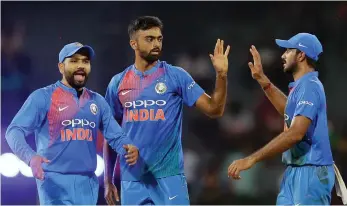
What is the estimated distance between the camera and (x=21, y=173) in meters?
8.78

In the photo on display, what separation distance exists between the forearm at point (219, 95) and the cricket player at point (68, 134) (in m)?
0.68

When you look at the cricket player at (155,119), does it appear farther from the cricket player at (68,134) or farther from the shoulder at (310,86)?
the shoulder at (310,86)

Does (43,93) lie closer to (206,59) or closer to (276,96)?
(276,96)

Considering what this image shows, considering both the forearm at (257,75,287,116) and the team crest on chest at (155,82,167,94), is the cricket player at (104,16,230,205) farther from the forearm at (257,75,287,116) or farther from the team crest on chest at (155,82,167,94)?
the forearm at (257,75,287,116)

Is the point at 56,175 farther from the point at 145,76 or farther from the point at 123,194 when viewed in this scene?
the point at 145,76

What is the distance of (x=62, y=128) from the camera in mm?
5551

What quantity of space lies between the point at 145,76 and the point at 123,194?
96 centimetres

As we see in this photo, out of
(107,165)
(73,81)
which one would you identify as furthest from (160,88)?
(107,165)

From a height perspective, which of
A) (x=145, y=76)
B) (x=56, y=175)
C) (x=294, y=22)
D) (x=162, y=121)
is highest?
(x=294, y=22)

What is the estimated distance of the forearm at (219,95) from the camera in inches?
220

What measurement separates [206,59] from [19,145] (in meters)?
4.58

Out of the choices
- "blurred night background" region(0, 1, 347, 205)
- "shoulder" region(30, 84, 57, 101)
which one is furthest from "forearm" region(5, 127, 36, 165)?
"blurred night background" region(0, 1, 347, 205)

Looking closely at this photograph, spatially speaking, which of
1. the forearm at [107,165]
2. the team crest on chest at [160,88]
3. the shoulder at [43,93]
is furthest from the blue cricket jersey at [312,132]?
the shoulder at [43,93]

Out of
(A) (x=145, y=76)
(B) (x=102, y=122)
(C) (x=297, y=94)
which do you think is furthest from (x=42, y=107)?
(C) (x=297, y=94)
